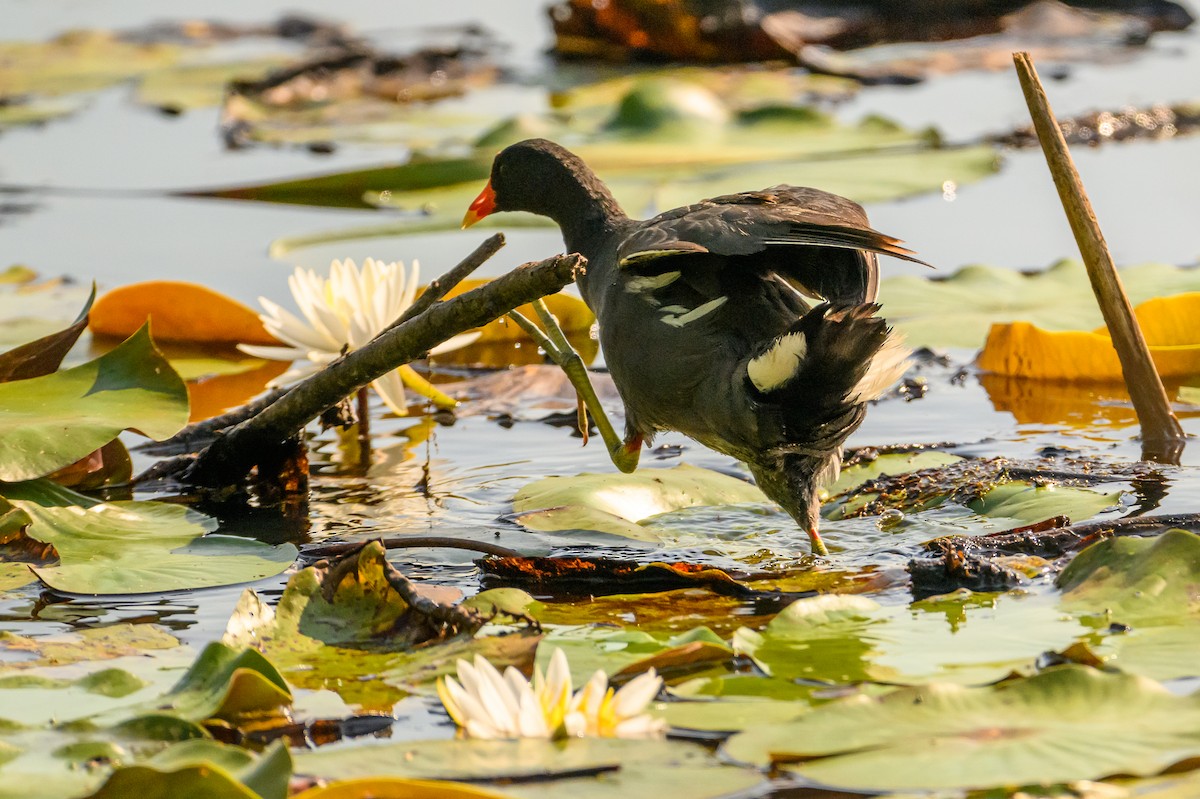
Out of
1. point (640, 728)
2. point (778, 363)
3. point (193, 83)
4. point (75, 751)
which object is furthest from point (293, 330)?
point (193, 83)

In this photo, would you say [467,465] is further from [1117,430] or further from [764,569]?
[1117,430]

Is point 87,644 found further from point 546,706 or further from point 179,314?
point 179,314

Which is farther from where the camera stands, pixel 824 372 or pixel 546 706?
pixel 824 372

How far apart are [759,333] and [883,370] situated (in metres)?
0.30

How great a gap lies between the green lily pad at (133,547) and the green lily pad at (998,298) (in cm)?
174

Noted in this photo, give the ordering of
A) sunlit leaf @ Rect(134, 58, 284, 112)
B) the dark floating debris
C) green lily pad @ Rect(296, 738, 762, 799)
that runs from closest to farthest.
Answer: green lily pad @ Rect(296, 738, 762, 799), the dark floating debris, sunlit leaf @ Rect(134, 58, 284, 112)

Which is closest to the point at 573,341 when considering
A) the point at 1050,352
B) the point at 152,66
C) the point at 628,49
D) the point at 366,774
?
the point at 1050,352

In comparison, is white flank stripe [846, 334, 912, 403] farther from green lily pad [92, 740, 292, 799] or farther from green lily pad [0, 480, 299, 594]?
green lily pad [92, 740, 292, 799]

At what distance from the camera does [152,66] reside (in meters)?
8.17

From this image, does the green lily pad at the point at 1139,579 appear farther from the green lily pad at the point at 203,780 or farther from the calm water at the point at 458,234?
the green lily pad at the point at 203,780

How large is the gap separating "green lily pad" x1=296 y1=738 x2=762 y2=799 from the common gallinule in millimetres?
812

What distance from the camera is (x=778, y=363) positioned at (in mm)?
2375

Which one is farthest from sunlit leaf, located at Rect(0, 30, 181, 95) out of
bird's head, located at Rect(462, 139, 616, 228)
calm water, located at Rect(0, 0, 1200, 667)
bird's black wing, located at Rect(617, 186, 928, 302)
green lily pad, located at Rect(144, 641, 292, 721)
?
green lily pad, located at Rect(144, 641, 292, 721)

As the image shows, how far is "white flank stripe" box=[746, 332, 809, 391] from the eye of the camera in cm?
232
